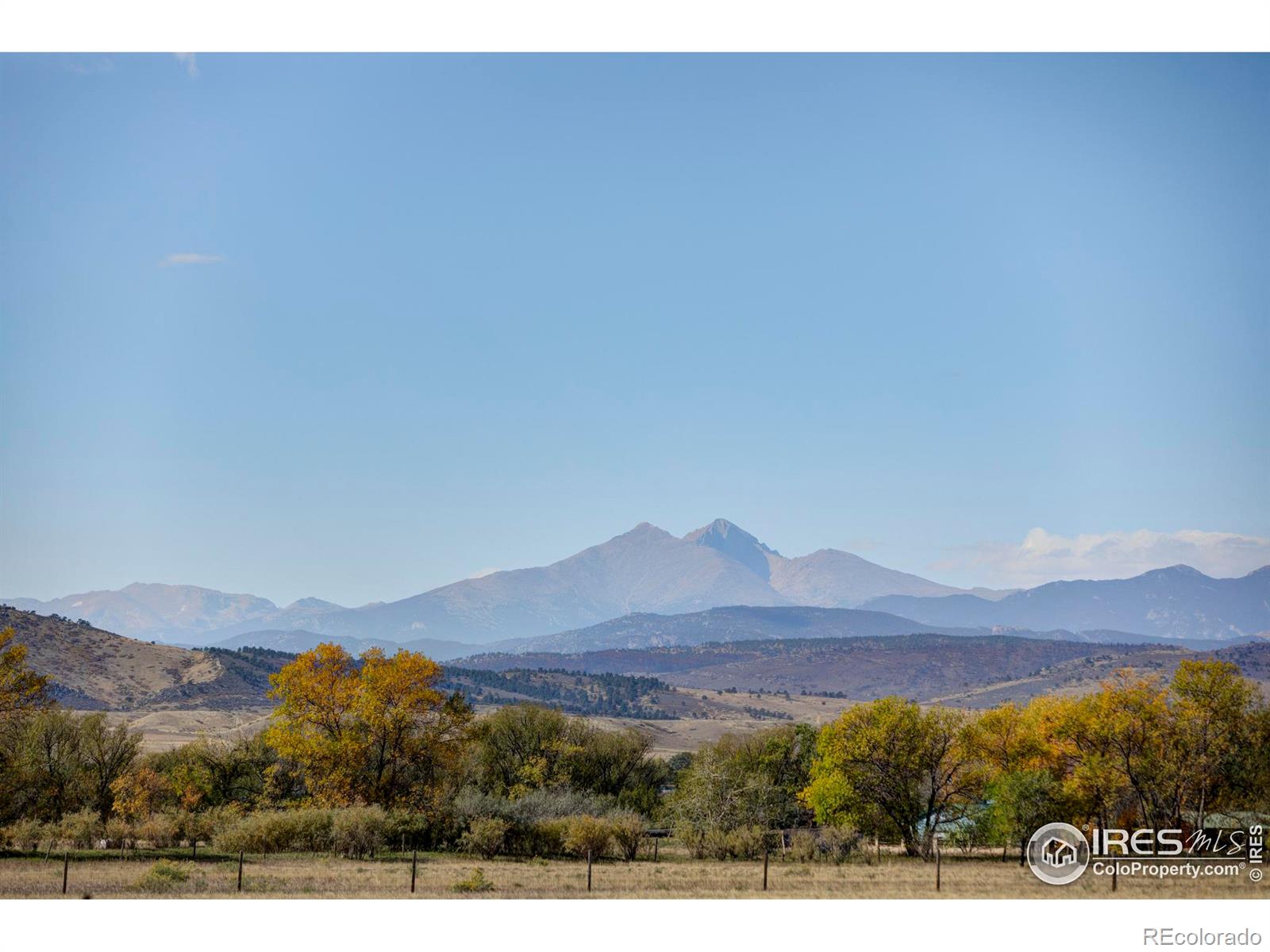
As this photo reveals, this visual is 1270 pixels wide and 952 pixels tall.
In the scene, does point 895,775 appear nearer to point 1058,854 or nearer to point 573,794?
point 1058,854

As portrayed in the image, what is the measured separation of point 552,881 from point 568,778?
86.6 ft

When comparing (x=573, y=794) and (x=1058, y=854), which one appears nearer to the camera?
(x=1058, y=854)

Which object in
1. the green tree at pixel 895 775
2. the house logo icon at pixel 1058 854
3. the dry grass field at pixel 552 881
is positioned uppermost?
the green tree at pixel 895 775

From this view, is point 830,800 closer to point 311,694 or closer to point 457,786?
point 457,786

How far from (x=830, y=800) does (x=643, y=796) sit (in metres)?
16.4

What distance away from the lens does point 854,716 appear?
170 ft

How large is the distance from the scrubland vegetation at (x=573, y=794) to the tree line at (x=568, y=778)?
10 centimetres

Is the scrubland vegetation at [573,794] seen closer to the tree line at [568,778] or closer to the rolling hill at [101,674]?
the tree line at [568,778]

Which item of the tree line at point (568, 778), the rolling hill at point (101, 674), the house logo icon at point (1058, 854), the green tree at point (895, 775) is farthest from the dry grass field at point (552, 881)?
the rolling hill at point (101, 674)

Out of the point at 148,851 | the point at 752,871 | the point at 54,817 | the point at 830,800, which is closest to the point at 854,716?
the point at 830,800

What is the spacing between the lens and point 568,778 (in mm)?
60500

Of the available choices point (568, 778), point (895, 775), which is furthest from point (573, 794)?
point (895, 775)

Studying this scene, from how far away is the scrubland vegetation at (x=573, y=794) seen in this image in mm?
39781

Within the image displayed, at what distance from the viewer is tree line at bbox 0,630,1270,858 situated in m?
43.4
